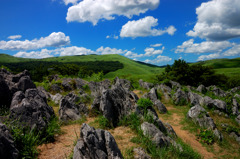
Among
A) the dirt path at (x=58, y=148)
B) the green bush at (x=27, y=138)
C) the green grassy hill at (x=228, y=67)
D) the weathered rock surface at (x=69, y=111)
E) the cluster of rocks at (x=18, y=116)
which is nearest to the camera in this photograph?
the cluster of rocks at (x=18, y=116)

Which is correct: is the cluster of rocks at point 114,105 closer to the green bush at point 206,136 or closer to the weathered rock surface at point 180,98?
the green bush at point 206,136

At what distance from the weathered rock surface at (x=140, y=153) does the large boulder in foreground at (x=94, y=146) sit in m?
1.16

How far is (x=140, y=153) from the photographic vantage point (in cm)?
651

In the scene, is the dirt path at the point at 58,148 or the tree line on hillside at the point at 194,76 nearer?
the dirt path at the point at 58,148

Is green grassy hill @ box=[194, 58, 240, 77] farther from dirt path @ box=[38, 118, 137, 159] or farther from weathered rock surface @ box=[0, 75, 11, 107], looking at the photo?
weathered rock surface @ box=[0, 75, 11, 107]

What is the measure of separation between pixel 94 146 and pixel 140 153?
240cm

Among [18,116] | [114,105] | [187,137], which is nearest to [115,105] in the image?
[114,105]

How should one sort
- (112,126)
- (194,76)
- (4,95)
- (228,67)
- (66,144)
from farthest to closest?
1. (228,67)
2. (194,76)
3. (4,95)
4. (112,126)
5. (66,144)

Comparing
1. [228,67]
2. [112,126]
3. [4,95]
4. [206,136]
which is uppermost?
[228,67]

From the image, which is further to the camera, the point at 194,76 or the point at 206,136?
the point at 194,76

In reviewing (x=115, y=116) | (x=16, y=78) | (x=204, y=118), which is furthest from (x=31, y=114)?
(x=204, y=118)

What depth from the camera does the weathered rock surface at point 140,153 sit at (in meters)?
6.34

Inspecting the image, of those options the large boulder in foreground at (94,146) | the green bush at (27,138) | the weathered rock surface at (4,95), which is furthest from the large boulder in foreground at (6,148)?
the weathered rock surface at (4,95)

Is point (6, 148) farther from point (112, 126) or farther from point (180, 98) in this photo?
point (180, 98)
